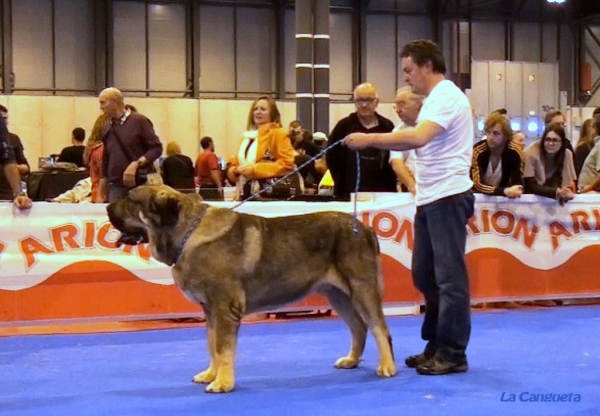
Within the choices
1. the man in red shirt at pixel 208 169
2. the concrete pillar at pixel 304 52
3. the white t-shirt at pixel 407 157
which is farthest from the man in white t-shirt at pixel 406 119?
the concrete pillar at pixel 304 52

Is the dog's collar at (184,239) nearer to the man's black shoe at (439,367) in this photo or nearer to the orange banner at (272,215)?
the man's black shoe at (439,367)

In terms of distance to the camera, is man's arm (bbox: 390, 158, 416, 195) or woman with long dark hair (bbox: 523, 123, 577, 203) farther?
woman with long dark hair (bbox: 523, 123, 577, 203)

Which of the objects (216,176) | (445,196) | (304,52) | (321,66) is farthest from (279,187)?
(321,66)

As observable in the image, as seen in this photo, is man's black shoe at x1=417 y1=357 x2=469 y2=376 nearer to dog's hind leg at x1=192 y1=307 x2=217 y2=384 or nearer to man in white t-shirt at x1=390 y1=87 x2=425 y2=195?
dog's hind leg at x1=192 y1=307 x2=217 y2=384

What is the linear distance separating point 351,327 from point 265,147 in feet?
6.70

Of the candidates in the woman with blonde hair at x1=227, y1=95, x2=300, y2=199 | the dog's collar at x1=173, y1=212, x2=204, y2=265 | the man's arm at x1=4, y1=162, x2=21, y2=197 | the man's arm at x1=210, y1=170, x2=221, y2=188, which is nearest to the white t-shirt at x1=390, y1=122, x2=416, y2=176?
the woman with blonde hair at x1=227, y1=95, x2=300, y2=199

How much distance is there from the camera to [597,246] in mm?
8289

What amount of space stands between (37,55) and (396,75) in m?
9.36

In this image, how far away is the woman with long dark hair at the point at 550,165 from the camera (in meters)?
8.08

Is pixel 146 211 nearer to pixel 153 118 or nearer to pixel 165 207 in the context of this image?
pixel 165 207

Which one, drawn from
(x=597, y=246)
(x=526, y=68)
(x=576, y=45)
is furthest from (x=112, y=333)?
(x=576, y=45)

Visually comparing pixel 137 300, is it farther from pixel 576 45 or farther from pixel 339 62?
pixel 576 45

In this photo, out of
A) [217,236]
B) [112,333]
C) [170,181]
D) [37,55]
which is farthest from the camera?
[37,55]

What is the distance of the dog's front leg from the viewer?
464cm
